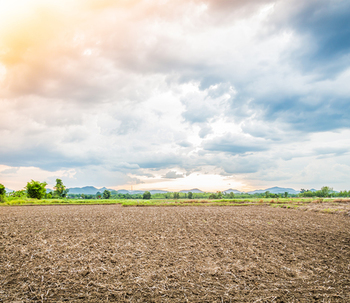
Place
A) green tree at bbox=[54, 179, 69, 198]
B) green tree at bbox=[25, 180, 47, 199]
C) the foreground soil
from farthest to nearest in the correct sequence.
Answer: green tree at bbox=[54, 179, 69, 198] → green tree at bbox=[25, 180, 47, 199] → the foreground soil

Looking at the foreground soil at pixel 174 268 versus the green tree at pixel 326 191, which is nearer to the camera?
the foreground soil at pixel 174 268

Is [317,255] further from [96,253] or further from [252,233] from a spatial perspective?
[96,253]

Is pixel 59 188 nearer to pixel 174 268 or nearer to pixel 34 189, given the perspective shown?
pixel 34 189

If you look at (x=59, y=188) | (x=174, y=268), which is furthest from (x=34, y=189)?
(x=174, y=268)

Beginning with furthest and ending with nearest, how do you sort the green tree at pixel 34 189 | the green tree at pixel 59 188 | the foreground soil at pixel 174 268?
the green tree at pixel 59 188
the green tree at pixel 34 189
the foreground soil at pixel 174 268

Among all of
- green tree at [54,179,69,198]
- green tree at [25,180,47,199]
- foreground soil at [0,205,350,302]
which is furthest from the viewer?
green tree at [54,179,69,198]

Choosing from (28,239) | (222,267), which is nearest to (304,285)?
(222,267)

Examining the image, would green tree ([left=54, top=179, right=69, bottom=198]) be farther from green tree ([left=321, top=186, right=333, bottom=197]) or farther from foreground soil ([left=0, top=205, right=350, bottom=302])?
green tree ([left=321, top=186, right=333, bottom=197])

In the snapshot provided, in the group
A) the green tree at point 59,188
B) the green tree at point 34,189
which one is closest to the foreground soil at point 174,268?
the green tree at point 34,189

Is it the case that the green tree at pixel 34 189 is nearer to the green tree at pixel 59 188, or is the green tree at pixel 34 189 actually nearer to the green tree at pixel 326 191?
the green tree at pixel 59 188

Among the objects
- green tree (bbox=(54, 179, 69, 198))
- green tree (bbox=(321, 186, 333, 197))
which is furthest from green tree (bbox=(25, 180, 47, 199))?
green tree (bbox=(321, 186, 333, 197))

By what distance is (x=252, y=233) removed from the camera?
16.8 metres

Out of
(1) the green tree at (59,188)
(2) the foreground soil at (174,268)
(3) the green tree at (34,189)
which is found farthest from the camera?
(1) the green tree at (59,188)

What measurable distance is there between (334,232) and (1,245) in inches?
993
